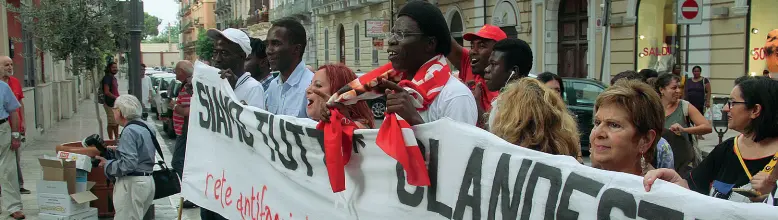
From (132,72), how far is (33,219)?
2.75 m

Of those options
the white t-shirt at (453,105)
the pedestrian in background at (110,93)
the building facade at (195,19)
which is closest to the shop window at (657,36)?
the pedestrian in background at (110,93)

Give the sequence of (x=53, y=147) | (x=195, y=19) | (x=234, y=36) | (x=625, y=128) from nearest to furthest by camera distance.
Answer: (x=625, y=128), (x=234, y=36), (x=53, y=147), (x=195, y=19)

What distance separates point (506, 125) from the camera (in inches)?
120

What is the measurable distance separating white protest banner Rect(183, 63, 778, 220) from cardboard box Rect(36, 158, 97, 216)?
2.03m

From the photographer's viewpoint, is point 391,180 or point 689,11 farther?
point 689,11

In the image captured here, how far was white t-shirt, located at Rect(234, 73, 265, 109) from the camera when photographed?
17.6ft

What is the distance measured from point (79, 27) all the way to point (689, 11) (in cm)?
912

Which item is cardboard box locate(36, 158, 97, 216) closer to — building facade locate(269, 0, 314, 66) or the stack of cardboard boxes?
the stack of cardboard boxes

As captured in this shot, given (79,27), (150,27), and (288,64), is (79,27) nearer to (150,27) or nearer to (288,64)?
(150,27)

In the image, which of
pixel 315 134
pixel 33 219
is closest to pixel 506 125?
pixel 315 134

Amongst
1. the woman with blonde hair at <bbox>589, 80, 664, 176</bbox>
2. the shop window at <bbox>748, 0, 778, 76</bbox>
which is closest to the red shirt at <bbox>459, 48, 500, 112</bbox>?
the woman with blonde hair at <bbox>589, 80, 664, 176</bbox>

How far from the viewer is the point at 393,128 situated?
3.16 m

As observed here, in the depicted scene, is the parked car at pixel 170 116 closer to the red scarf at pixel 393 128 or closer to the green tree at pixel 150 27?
the green tree at pixel 150 27

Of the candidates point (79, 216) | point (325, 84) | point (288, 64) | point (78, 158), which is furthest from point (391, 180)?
point (79, 216)
